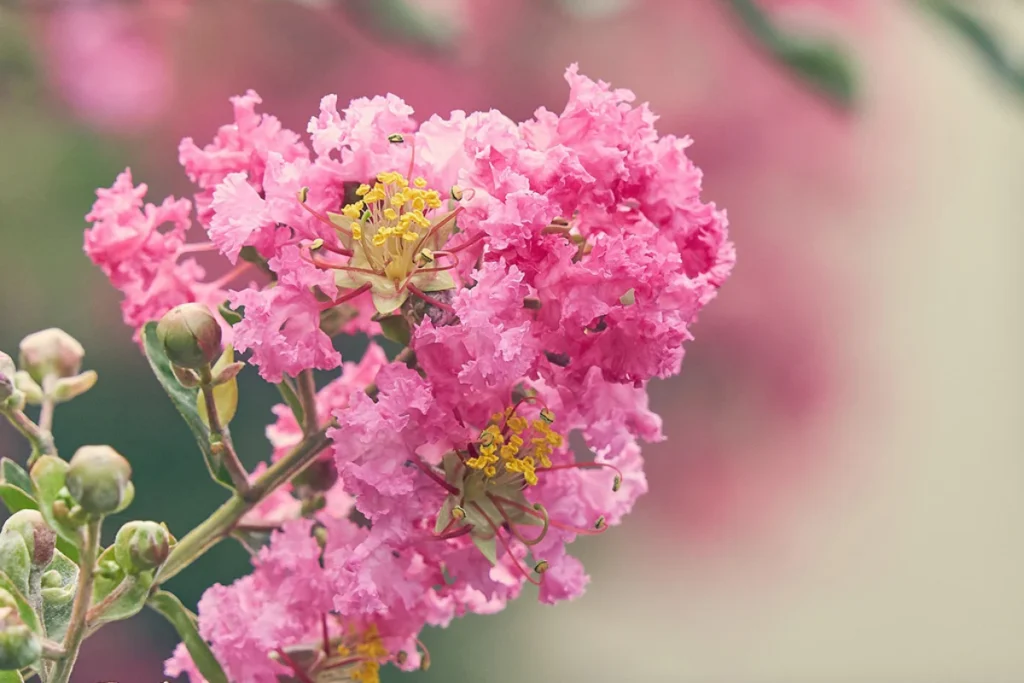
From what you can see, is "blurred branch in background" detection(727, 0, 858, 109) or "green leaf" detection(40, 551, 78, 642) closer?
"green leaf" detection(40, 551, 78, 642)

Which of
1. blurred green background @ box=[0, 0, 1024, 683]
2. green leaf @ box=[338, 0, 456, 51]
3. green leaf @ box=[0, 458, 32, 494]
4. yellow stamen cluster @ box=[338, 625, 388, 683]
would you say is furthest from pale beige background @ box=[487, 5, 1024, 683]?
green leaf @ box=[0, 458, 32, 494]

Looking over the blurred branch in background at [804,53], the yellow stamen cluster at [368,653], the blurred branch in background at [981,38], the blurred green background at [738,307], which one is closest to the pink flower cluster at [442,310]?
the yellow stamen cluster at [368,653]

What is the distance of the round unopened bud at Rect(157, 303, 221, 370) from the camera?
1.58 ft

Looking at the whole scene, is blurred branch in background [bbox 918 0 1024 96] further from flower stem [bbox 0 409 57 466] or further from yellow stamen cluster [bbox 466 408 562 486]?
flower stem [bbox 0 409 57 466]

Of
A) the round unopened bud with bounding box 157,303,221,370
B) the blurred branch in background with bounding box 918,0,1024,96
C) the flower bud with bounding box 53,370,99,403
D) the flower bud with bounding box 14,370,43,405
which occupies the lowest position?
the round unopened bud with bounding box 157,303,221,370

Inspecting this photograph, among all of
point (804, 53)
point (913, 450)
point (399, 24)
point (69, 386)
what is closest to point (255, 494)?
point (69, 386)

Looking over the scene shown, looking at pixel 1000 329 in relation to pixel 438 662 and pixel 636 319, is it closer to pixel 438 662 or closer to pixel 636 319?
pixel 438 662

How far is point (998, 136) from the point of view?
1584 millimetres

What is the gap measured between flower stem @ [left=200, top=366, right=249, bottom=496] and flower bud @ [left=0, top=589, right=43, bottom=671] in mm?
121

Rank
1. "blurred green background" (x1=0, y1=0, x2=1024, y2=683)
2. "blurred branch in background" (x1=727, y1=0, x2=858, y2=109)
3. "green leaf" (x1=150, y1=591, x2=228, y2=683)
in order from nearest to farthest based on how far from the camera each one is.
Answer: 1. "green leaf" (x1=150, y1=591, x2=228, y2=683)
2. "blurred green background" (x1=0, y1=0, x2=1024, y2=683)
3. "blurred branch in background" (x1=727, y1=0, x2=858, y2=109)

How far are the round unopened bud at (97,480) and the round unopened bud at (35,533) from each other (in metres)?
0.05

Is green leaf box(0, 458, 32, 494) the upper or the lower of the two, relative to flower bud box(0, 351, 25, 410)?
lower

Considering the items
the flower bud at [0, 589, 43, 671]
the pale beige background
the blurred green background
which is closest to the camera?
the flower bud at [0, 589, 43, 671]

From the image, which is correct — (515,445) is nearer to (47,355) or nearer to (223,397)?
Answer: (223,397)
